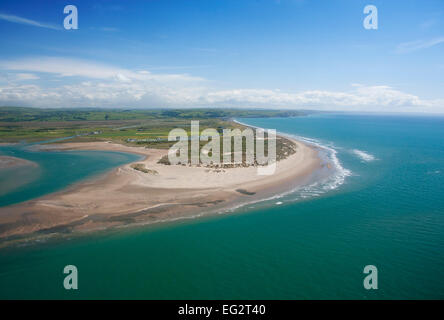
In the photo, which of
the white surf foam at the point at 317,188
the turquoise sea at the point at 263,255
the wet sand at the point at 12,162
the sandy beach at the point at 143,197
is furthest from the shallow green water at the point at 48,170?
the white surf foam at the point at 317,188

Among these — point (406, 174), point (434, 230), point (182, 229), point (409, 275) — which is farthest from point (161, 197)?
point (406, 174)

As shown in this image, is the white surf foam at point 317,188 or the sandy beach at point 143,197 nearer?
the sandy beach at point 143,197

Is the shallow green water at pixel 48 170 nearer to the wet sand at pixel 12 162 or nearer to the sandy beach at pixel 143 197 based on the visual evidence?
the wet sand at pixel 12 162

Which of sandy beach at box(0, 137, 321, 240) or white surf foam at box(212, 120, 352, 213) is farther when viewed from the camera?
white surf foam at box(212, 120, 352, 213)

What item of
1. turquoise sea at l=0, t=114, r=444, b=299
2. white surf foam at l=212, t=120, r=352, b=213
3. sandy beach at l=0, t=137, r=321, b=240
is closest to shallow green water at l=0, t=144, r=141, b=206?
turquoise sea at l=0, t=114, r=444, b=299

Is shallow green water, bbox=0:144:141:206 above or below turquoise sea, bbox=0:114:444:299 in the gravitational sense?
above

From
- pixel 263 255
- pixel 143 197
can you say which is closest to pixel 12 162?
pixel 143 197

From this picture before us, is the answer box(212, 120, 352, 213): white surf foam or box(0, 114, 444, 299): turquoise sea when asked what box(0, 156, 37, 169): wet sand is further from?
box(212, 120, 352, 213): white surf foam
